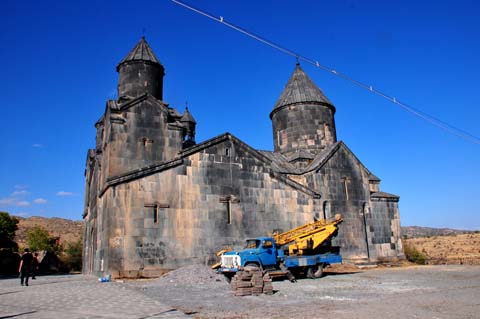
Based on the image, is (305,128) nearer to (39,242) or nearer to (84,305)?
(84,305)

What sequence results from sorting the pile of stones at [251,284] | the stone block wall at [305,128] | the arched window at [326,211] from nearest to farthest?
the pile of stones at [251,284] → the arched window at [326,211] → the stone block wall at [305,128]

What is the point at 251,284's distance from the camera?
8758 mm

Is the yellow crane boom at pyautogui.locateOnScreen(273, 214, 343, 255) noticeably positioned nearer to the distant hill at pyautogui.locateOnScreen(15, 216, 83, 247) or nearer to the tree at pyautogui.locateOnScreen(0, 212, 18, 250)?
the tree at pyautogui.locateOnScreen(0, 212, 18, 250)

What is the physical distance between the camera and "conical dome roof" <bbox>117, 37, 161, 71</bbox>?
742 inches

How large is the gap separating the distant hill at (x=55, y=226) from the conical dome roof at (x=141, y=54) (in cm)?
3235

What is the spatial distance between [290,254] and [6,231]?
62.6 ft

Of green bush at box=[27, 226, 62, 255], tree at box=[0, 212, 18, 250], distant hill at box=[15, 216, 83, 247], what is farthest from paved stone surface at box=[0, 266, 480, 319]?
distant hill at box=[15, 216, 83, 247]

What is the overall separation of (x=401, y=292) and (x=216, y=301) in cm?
434

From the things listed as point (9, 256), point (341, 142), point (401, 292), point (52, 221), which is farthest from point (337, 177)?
point (52, 221)

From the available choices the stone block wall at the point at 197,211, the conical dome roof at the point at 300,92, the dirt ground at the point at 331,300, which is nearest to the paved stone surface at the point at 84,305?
the dirt ground at the point at 331,300

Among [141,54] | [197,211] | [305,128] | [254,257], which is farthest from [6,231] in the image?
[305,128]

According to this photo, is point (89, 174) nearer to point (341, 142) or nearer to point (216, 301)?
point (341, 142)

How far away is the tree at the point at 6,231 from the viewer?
2248 cm

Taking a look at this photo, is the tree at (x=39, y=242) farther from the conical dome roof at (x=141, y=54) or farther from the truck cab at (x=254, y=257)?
the truck cab at (x=254, y=257)
